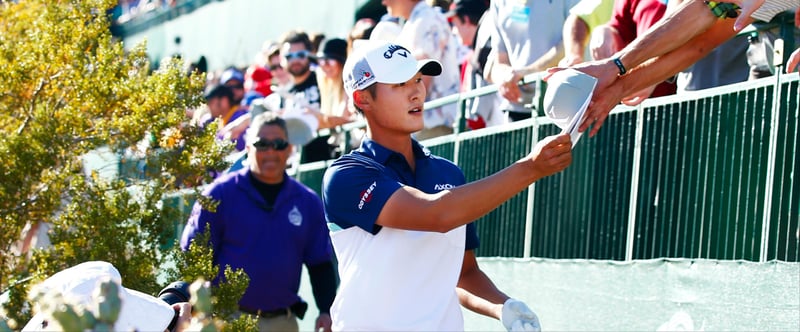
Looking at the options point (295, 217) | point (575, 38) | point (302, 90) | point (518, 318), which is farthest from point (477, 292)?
point (302, 90)

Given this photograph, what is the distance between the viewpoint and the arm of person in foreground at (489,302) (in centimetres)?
484

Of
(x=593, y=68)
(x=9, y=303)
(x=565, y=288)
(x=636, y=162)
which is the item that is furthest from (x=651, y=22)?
(x=9, y=303)

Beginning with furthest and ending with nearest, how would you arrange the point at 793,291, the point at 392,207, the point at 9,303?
the point at 9,303
the point at 793,291
the point at 392,207

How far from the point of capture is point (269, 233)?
340 inches

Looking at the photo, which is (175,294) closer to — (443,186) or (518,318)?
(443,186)

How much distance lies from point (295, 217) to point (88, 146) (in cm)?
191

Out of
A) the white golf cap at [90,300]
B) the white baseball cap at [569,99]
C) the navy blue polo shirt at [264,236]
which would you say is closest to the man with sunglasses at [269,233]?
the navy blue polo shirt at [264,236]

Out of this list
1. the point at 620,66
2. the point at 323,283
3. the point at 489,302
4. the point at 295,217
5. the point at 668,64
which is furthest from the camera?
the point at 323,283

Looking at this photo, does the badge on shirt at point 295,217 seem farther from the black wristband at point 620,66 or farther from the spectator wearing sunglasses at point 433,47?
the black wristband at point 620,66

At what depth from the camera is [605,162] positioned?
7703 millimetres

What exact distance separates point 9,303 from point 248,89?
8.52 m

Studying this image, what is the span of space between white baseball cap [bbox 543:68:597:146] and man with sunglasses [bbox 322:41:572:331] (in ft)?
0.67

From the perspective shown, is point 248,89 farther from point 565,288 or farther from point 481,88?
point 565,288

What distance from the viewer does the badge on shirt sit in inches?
345
